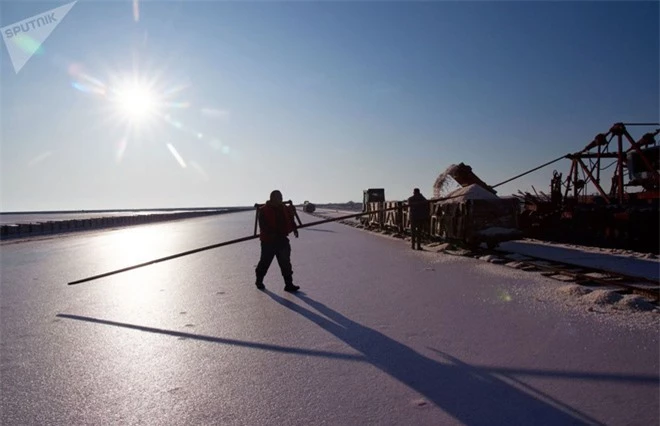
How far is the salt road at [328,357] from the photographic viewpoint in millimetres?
2895

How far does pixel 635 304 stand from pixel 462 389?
11.4ft

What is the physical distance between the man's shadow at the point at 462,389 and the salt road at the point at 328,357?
1 centimetres

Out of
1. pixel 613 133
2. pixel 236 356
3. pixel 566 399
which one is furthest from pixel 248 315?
pixel 613 133

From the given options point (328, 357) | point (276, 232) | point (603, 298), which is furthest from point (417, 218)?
point (328, 357)

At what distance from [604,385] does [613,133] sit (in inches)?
676

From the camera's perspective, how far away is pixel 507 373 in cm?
343

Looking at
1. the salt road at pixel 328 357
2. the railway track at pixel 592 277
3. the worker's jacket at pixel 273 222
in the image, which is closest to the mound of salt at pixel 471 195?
the railway track at pixel 592 277

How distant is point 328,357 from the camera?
13.0ft

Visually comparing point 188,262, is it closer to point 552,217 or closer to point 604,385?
point 604,385

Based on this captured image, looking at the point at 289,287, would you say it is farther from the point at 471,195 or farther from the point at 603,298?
the point at 471,195

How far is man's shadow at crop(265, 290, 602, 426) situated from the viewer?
8.95 feet

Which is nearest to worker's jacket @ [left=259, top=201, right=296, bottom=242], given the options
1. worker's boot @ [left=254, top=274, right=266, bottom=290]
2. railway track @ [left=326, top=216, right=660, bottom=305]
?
worker's boot @ [left=254, top=274, right=266, bottom=290]

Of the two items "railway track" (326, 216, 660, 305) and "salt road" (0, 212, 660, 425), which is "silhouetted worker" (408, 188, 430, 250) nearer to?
"railway track" (326, 216, 660, 305)

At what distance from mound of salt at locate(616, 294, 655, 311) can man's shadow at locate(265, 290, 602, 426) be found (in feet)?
9.72
